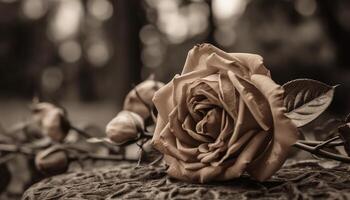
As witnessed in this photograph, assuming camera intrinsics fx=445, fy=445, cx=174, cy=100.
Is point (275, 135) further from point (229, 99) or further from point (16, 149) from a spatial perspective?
point (16, 149)

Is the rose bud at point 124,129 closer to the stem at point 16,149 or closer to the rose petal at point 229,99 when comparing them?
the rose petal at point 229,99

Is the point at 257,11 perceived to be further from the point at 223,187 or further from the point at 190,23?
the point at 223,187

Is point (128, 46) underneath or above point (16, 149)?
above

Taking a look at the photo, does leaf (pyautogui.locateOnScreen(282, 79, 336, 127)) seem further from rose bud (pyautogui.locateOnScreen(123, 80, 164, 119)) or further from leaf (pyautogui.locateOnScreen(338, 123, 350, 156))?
rose bud (pyautogui.locateOnScreen(123, 80, 164, 119))

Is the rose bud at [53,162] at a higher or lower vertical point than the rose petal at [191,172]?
lower

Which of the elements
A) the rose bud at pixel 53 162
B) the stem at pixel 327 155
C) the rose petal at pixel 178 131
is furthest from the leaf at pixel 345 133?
the rose bud at pixel 53 162

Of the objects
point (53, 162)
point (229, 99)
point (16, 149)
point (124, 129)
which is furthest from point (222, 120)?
point (16, 149)
